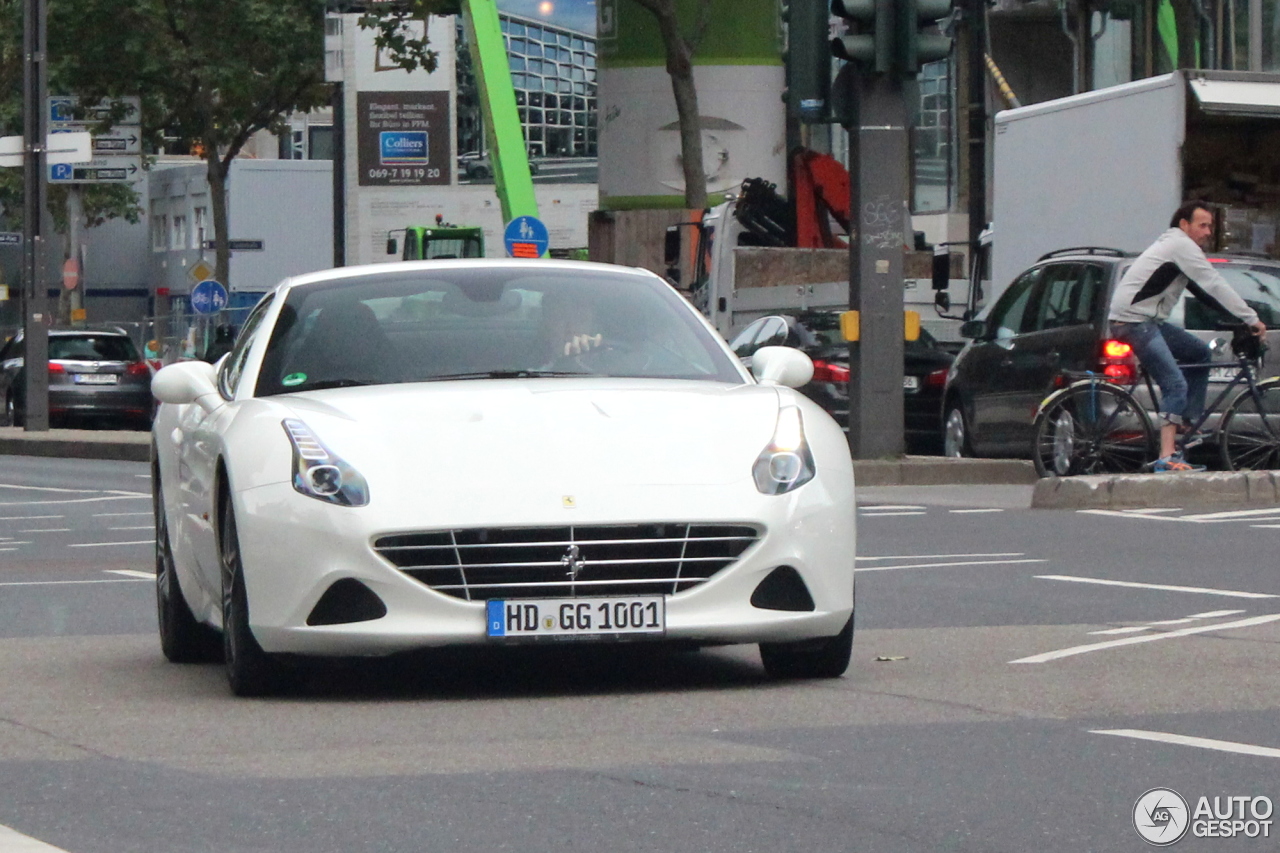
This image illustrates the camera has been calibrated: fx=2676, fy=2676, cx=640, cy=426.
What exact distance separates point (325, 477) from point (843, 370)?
1596 centimetres

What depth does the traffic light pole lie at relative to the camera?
19203 millimetres

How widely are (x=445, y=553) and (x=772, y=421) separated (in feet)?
3.56

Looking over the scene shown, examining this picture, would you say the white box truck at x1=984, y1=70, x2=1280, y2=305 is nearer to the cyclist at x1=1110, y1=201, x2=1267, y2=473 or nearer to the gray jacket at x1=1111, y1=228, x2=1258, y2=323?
the cyclist at x1=1110, y1=201, x2=1267, y2=473

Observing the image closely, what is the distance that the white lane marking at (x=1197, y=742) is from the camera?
21.0 feet

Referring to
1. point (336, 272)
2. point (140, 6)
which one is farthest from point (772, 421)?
point (140, 6)

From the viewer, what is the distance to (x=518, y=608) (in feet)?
24.2

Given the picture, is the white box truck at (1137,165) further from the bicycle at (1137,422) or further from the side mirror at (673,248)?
the side mirror at (673,248)

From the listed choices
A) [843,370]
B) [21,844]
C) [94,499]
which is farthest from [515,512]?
[843,370]

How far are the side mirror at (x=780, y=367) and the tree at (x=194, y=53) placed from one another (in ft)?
141

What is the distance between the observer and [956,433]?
20.5 meters

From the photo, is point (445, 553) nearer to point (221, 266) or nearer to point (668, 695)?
point (668, 695)

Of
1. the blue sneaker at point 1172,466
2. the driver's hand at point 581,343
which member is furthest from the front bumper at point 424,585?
the blue sneaker at point 1172,466

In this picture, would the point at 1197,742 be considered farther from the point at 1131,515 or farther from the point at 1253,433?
the point at 1253,433

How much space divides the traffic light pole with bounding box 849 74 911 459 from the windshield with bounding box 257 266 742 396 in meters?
10.5
